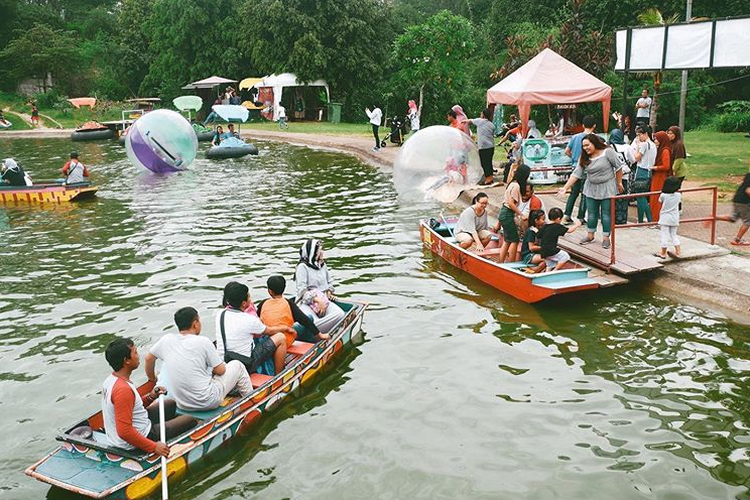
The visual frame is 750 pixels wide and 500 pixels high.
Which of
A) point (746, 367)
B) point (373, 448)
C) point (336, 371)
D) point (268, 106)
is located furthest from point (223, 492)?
point (268, 106)

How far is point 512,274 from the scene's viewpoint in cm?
1216

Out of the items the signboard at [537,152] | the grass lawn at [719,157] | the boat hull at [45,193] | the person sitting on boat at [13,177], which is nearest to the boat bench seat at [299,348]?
the signboard at [537,152]

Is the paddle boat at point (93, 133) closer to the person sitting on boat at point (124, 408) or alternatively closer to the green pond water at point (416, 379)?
the green pond water at point (416, 379)

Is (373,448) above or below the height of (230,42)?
below

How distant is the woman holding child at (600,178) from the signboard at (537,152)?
6.18 metres

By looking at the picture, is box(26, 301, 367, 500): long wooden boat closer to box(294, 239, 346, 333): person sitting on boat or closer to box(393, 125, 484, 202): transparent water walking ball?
box(294, 239, 346, 333): person sitting on boat

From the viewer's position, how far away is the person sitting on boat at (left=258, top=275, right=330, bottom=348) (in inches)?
378

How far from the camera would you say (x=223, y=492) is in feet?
24.1

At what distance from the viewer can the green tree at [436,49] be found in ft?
130

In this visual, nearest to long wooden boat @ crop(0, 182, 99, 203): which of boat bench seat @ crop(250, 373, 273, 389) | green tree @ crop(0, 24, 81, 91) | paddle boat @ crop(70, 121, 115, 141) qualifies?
boat bench seat @ crop(250, 373, 273, 389)

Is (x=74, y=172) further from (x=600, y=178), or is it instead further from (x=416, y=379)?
(x=416, y=379)

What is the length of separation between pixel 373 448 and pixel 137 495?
258cm

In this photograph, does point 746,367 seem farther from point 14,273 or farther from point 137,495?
point 14,273

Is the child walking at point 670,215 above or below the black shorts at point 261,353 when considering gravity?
above
